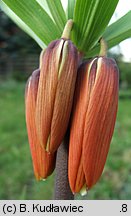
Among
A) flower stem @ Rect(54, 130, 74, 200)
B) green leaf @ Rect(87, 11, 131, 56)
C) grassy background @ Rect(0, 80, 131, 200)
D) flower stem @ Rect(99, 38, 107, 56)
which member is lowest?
grassy background @ Rect(0, 80, 131, 200)

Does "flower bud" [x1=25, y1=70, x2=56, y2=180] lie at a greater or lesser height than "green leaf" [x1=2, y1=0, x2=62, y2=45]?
lesser

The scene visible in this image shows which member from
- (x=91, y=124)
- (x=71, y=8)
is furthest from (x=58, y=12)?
(x=91, y=124)

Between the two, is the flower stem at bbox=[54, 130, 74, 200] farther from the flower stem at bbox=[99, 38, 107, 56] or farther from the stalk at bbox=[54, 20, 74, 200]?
the flower stem at bbox=[99, 38, 107, 56]

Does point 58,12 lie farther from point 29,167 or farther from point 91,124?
point 29,167

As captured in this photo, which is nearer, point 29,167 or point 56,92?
point 56,92

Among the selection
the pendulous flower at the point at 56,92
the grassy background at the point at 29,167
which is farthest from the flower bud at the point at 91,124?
the grassy background at the point at 29,167

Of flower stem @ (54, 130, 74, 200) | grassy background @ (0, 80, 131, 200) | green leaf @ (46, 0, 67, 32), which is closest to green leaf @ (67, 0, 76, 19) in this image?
green leaf @ (46, 0, 67, 32)
